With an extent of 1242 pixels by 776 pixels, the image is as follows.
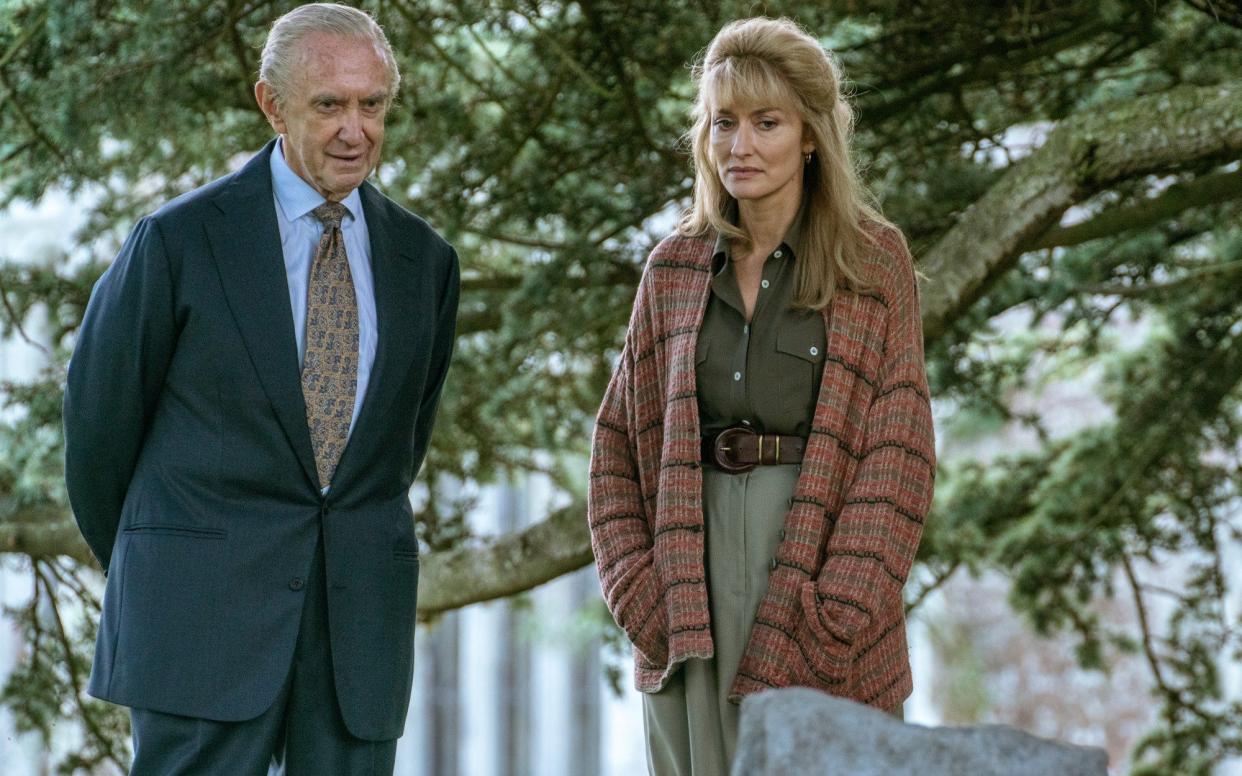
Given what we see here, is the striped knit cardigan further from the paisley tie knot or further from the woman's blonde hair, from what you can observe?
the paisley tie knot

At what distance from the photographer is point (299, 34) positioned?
2.78 meters

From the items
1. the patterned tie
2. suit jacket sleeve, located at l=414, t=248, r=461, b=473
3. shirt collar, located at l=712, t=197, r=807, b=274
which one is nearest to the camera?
the patterned tie

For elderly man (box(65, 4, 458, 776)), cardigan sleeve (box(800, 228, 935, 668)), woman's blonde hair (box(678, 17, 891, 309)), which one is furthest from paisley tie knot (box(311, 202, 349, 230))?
cardigan sleeve (box(800, 228, 935, 668))

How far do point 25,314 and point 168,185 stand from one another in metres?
0.58

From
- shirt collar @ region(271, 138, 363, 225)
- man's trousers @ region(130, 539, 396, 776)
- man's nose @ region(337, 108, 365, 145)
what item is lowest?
man's trousers @ region(130, 539, 396, 776)

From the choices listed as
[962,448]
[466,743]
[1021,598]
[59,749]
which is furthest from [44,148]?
[466,743]

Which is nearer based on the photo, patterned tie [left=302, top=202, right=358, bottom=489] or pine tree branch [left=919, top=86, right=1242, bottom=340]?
patterned tie [left=302, top=202, right=358, bottom=489]

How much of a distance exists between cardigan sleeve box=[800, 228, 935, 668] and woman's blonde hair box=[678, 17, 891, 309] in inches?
4.5

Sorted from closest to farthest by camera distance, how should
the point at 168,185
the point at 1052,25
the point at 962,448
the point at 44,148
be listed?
the point at 44,148
the point at 1052,25
the point at 168,185
the point at 962,448

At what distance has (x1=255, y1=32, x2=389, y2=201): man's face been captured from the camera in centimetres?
275

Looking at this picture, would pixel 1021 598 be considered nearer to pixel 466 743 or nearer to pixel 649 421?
pixel 649 421

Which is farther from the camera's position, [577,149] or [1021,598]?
[1021,598]

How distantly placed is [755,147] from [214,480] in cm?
104

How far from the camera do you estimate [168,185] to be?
511 cm
